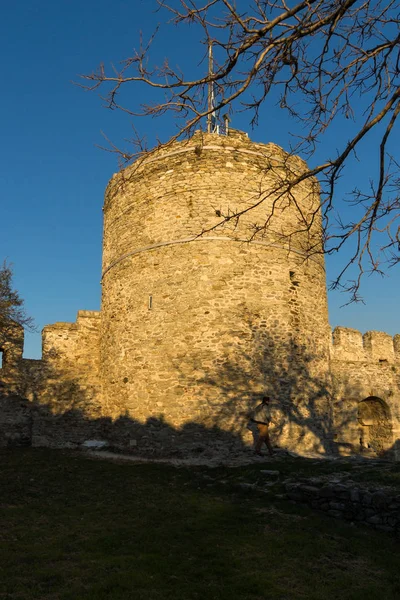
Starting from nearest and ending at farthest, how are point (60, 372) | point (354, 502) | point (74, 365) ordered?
point (354, 502) → point (60, 372) → point (74, 365)

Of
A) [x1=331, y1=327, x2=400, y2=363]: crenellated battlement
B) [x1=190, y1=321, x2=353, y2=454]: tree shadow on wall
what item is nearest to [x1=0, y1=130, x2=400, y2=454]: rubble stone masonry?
[x1=190, y1=321, x2=353, y2=454]: tree shadow on wall


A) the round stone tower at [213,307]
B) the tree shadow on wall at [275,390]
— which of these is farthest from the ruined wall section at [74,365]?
the tree shadow on wall at [275,390]

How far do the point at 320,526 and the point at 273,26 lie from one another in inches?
244

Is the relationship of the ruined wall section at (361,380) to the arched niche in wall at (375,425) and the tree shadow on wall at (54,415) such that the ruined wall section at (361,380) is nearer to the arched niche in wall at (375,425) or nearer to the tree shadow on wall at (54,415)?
the arched niche in wall at (375,425)

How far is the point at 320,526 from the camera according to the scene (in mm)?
7375

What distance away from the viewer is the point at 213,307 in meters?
13.0

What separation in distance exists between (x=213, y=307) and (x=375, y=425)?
27.3ft

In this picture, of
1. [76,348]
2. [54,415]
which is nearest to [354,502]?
[54,415]

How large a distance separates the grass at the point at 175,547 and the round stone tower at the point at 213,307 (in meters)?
3.21

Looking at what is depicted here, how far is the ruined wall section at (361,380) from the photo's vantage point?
1664 cm

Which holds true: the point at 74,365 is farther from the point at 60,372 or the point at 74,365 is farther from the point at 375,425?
the point at 375,425

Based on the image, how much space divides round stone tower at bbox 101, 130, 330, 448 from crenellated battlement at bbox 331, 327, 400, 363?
2.55m

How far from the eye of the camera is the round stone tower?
41.8 ft

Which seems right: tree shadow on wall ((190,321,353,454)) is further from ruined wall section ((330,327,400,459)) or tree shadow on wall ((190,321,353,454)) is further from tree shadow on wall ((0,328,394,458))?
ruined wall section ((330,327,400,459))
